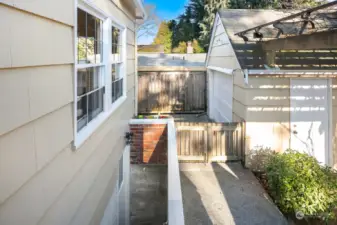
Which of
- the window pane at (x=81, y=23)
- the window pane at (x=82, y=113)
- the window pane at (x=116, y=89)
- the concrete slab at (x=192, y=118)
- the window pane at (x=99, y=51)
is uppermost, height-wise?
the window pane at (x=81, y=23)

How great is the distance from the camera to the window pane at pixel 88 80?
3.05m

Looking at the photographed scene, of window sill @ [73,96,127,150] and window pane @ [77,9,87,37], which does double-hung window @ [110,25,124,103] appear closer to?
window sill @ [73,96,127,150]

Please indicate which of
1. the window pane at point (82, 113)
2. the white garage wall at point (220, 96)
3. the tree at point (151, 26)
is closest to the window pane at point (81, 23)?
the window pane at point (82, 113)

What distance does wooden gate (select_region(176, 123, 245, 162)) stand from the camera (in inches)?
314

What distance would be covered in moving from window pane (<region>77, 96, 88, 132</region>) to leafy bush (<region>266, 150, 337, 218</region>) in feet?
13.1

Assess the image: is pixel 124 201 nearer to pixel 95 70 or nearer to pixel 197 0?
pixel 95 70

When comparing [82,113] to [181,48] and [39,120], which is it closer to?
[39,120]

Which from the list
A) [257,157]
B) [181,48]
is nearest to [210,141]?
[257,157]

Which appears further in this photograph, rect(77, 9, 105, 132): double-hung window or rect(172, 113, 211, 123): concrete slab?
rect(172, 113, 211, 123): concrete slab

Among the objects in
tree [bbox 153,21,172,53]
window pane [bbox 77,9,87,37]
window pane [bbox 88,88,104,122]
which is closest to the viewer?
window pane [bbox 77,9,87,37]

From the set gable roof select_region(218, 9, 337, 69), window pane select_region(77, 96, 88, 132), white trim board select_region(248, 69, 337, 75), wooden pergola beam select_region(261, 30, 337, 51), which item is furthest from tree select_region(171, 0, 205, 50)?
window pane select_region(77, 96, 88, 132)

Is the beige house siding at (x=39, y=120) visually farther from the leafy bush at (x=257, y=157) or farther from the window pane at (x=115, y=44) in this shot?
the leafy bush at (x=257, y=157)

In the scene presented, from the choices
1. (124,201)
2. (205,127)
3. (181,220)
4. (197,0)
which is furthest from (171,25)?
(181,220)

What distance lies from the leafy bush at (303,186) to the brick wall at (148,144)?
2.35 meters
